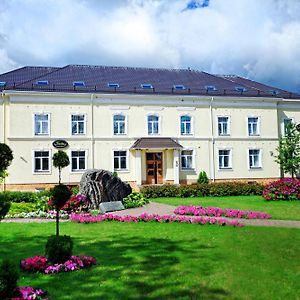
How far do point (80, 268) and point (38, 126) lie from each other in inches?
951

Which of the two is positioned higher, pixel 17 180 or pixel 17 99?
pixel 17 99

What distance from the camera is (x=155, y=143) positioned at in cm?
3089

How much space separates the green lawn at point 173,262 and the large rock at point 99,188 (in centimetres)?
574

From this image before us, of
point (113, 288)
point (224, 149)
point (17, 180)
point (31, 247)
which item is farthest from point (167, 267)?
point (224, 149)

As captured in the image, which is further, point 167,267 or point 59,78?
point 59,78

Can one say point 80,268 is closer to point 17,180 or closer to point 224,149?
point 17,180

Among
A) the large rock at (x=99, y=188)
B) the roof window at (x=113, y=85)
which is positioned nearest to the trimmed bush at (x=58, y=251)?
the large rock at (x=99, y=188)

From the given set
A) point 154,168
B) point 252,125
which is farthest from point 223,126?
point 154,168

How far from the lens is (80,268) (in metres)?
7.43

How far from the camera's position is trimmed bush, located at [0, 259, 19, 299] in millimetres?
5129

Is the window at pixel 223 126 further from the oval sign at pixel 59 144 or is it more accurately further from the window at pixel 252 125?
the oval sign at pixel 59 144

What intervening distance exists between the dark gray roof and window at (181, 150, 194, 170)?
5.22 metres

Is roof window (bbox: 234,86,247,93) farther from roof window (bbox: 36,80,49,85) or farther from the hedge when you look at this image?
roof window (bbox: 36,80,49,85)

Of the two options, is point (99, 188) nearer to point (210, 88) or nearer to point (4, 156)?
point (4, 156)
